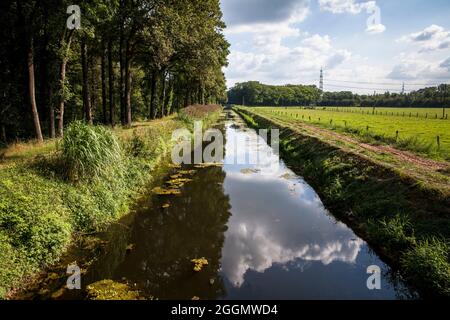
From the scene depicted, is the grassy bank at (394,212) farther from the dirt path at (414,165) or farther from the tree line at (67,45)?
the tree line at (67,45)

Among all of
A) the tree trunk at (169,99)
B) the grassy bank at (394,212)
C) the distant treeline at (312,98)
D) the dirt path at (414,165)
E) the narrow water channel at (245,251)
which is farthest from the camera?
the distant treeline at (312,98)

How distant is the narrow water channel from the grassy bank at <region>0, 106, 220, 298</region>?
1.22 metres

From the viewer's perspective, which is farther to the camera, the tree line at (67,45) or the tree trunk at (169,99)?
the tree trunk at (169,99)

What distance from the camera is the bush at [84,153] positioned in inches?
403

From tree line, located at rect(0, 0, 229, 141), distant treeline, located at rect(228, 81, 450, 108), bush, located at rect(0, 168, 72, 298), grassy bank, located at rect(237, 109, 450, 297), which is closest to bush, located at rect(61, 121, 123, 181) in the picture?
bush, located at rect(0, 168, 72, 298)

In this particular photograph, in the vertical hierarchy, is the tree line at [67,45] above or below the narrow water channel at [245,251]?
above

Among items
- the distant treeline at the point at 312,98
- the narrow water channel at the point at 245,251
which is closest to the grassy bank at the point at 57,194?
the narrow water channel at the point at 245,251

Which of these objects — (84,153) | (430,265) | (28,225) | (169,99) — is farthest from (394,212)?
(169,99)

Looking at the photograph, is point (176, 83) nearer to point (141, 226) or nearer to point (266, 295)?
point (141, 226)

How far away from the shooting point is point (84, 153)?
34.1 feet

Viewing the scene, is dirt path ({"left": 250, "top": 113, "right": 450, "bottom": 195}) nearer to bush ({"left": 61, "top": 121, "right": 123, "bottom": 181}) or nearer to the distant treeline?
bush ({"left": 61, "top": 121, "right": 123, "bottom": 181})

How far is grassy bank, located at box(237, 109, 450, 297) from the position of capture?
735 cm

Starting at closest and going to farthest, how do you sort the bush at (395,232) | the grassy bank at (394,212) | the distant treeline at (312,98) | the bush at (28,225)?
1. the bush at (28,225)
2. the grassy bank at (394,212)
3. the bush at (395,232)
4. the distant treeline at (312,98)
